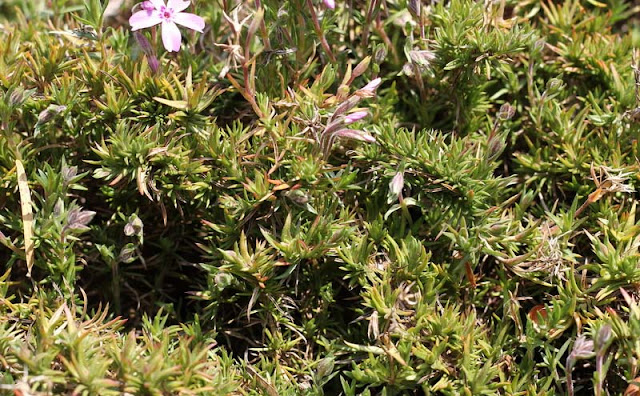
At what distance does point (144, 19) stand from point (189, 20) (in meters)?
0.15

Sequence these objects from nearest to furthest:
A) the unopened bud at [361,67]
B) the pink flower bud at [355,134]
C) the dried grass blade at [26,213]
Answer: the pink flower bud at [355,134] < the dried grass blade at [26,213] < the unopened bud at [361,67]

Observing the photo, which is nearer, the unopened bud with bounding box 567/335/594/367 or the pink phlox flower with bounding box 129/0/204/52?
the unopened bud with bounding box 567/335/594/367

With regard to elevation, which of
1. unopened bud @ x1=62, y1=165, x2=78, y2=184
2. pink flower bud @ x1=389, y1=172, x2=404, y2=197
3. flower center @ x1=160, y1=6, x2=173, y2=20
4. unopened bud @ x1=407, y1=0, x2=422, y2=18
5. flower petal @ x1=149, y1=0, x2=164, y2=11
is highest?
flower petal @ x1=149, y1=0, x2=164, y2=11

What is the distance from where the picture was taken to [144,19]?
248 centimetres

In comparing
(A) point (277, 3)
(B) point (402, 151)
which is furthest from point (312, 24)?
(B) point (402, 151)

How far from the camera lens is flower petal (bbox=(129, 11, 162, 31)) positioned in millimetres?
2453

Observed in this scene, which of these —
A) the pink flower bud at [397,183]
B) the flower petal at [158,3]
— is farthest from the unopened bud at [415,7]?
the flower petal at [158,3]

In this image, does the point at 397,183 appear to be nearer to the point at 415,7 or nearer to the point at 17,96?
the point at 415,7

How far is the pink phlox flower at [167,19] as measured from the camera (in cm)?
247

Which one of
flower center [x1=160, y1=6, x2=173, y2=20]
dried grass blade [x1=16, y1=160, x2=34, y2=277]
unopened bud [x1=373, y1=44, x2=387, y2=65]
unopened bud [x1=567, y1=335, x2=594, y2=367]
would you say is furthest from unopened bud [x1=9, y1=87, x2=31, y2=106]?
unopened bud [x1=567, y1=335, x2=594, y2=367]

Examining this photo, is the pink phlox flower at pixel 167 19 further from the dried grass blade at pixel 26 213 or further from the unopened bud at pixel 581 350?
the unopened bud at pixel 581 350

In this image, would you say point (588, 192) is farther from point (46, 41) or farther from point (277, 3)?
point (46, 41)

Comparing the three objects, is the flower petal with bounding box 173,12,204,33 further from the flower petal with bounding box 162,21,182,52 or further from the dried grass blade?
the dried grass blade

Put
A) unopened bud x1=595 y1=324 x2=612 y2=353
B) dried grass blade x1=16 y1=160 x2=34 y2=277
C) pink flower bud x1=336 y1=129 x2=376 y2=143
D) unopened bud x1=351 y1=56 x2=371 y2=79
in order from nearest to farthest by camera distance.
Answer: unopened bud x1=595 y1=324 x2=612 y2=353 < pink flower bud x1=336 y1=129 x2=376 y2=143 < dried grass blade x1=16 y1=160 x2=34 y2=277 < unopened bud x1=351 y1=56 x2=371 y2=79
